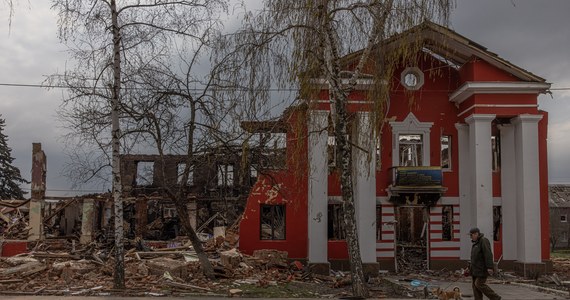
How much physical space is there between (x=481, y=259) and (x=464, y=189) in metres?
12.7

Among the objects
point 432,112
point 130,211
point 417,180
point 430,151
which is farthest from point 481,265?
point 130,211

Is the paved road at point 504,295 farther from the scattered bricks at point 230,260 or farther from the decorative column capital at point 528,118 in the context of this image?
the decorative column capital at point 528,118

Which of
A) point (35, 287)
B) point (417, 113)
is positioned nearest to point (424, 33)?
point (417, 113)

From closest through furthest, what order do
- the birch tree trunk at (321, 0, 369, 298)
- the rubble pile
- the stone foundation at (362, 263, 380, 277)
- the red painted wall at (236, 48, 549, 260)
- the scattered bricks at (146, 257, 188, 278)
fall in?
1. the birch tree trunk at (321, 0, 369, 298)
2. the rubble pile
3. the scattered bricks at (146, 257, 188, 278)
4. the stone foundation at (362, 263, 380, 277)
5. the red painted wall at (236, 48, 549, 260)

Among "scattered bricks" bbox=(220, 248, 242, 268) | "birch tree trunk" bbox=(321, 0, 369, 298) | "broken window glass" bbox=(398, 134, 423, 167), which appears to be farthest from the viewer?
"broken window glass" bbox=(398, 134, 423, 167)

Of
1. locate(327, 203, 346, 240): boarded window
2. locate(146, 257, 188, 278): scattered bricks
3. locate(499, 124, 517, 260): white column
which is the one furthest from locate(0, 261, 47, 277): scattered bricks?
locate(499, 124, 517, 260): white column

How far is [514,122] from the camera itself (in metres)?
24.6

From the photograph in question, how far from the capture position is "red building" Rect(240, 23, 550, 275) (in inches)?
923

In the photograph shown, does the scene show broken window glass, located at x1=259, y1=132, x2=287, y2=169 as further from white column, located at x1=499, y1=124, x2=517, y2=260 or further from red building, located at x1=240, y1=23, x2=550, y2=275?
white column, located at x1=499, y1=124, x2=517, y2=260

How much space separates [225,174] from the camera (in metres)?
19.5

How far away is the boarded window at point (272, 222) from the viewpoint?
80.0ft

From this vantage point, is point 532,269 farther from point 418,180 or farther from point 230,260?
point 230,260

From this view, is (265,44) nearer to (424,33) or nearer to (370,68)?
(370,68)

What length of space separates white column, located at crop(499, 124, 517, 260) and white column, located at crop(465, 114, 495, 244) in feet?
4.94
